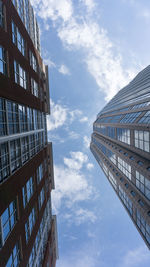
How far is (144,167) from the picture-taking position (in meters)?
26.4

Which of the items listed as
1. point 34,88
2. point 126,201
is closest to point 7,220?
point 34,88

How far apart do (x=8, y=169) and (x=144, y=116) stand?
29585mm

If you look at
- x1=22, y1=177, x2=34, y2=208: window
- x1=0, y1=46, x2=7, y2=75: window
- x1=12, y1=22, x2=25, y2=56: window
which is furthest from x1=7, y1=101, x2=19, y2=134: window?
x1=12, y1=22, x2=25, y2=56: window

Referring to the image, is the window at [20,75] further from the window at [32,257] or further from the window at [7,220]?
the window at [32,257]

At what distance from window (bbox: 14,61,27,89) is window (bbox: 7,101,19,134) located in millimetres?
4567

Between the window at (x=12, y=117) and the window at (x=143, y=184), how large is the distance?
2725 cm

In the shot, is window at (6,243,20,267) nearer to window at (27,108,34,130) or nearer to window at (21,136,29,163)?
window at (21,136,29,163)

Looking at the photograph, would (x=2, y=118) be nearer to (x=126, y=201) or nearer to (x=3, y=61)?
(x=3, y=61)

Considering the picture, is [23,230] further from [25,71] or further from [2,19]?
[2,19]

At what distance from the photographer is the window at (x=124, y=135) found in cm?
3400

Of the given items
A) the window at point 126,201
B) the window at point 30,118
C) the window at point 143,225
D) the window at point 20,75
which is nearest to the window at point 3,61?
the window at point 20,75

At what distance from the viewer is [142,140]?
88.8 feet

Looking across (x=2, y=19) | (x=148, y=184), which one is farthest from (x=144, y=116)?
(x=2, y=19)

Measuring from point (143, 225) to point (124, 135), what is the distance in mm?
21972
